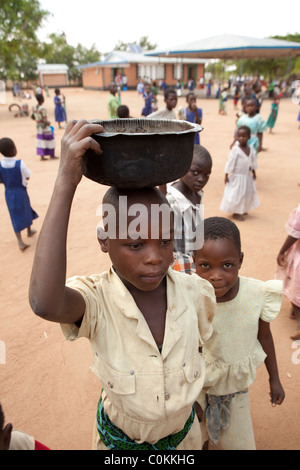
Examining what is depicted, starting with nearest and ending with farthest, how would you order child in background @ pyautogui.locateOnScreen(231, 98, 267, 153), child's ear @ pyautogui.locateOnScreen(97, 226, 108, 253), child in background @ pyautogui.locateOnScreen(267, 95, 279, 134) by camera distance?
child's ear @ pyautogui.locateOnScreen(97, 226, 108, 253) → child in background @ pyautogui.locateOnScreen(231, 98, 267, 153) → child in background @ pyautogui.locateOnScreen(267, 95, 279, 134)

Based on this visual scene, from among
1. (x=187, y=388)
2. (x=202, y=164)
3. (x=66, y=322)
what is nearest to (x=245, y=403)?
(x=187, y=388)

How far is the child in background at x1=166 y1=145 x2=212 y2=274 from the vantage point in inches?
95.9

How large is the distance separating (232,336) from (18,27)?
65.4 feet

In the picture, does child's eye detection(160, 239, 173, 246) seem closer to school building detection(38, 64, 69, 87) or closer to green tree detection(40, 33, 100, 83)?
school building detection(38, 64, 69, 87)

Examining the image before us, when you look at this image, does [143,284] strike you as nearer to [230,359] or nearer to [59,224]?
[59,224]

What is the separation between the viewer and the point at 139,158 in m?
1.01

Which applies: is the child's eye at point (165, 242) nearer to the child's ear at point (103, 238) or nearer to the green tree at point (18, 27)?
the child's ear at point (103, 238)

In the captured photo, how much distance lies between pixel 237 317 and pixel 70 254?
3.34m

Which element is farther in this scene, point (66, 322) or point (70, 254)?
point (70, 254)

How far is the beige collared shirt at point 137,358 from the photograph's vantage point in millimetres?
1173

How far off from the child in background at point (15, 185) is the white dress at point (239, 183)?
3214 mm

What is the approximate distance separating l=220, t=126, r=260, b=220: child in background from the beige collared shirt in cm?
459

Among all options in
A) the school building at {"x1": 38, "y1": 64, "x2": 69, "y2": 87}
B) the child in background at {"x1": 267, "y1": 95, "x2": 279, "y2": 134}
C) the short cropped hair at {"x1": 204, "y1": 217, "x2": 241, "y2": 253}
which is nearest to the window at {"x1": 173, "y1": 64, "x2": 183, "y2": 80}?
the school building at {"x1": 38, "y1": 64, "x2": 69, "y2": 87}

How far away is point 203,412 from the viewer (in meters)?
1.86
